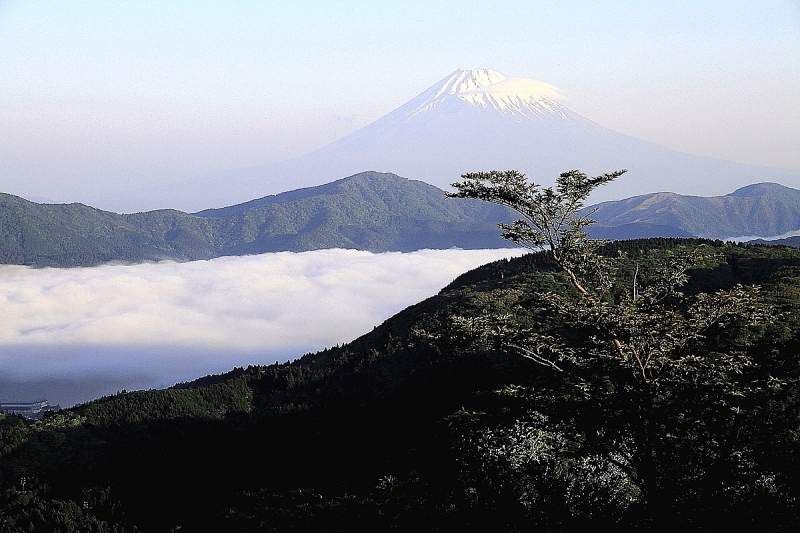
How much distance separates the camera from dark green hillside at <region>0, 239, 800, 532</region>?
981 inches

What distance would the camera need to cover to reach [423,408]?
363 ft

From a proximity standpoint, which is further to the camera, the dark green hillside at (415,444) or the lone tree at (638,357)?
the dark green hillside at (415,444)

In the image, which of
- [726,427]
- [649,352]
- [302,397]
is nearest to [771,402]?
[726,427]

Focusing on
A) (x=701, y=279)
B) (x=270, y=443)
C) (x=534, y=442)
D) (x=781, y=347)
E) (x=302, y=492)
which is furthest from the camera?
(x=701, y=279)

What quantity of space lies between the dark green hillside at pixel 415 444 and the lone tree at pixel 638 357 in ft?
0.89

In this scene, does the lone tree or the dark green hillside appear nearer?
the lone tree

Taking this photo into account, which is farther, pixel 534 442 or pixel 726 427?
pixel 534 442

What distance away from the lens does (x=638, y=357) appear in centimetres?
2319

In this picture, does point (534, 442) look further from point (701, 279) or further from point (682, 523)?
point (701, 279)

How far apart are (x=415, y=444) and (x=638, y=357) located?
65428mm

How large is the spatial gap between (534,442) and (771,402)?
34.8ft

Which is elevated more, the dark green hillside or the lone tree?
the lone tree

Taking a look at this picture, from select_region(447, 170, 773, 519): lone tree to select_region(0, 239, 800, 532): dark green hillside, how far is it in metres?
0.27

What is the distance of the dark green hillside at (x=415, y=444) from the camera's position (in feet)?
81.8
